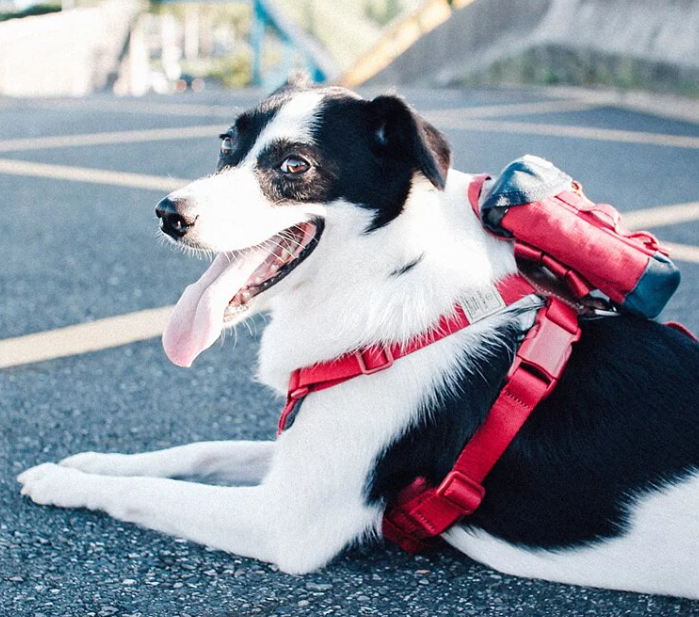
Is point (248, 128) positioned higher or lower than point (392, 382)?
higher

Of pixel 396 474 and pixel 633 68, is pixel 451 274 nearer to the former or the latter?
pixel 396 474

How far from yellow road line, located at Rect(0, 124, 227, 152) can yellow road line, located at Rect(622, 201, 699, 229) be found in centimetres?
377

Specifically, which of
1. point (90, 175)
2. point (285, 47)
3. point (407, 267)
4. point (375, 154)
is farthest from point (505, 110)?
point (285, 47)

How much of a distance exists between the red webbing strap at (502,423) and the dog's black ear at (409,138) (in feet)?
1.42

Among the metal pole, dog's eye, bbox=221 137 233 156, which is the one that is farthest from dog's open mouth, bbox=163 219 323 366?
the metal pole

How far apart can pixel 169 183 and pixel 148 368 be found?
3117 millimetres

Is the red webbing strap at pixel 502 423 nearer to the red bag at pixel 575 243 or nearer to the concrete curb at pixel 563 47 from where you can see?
the red bag at pixel 575 243

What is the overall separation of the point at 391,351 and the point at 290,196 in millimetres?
453

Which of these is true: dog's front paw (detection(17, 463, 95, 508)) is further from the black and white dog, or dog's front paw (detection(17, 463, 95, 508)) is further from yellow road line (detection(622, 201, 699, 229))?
yellow road line (detection(622, 201, 699, 229))

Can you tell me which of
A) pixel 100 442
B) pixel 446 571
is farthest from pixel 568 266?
pixel 100 442

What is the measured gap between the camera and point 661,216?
223 inches

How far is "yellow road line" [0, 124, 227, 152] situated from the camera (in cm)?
787

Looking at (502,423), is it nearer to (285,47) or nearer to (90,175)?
(90,175)

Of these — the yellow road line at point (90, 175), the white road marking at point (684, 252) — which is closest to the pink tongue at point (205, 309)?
the white road marking at point (684, 252)
